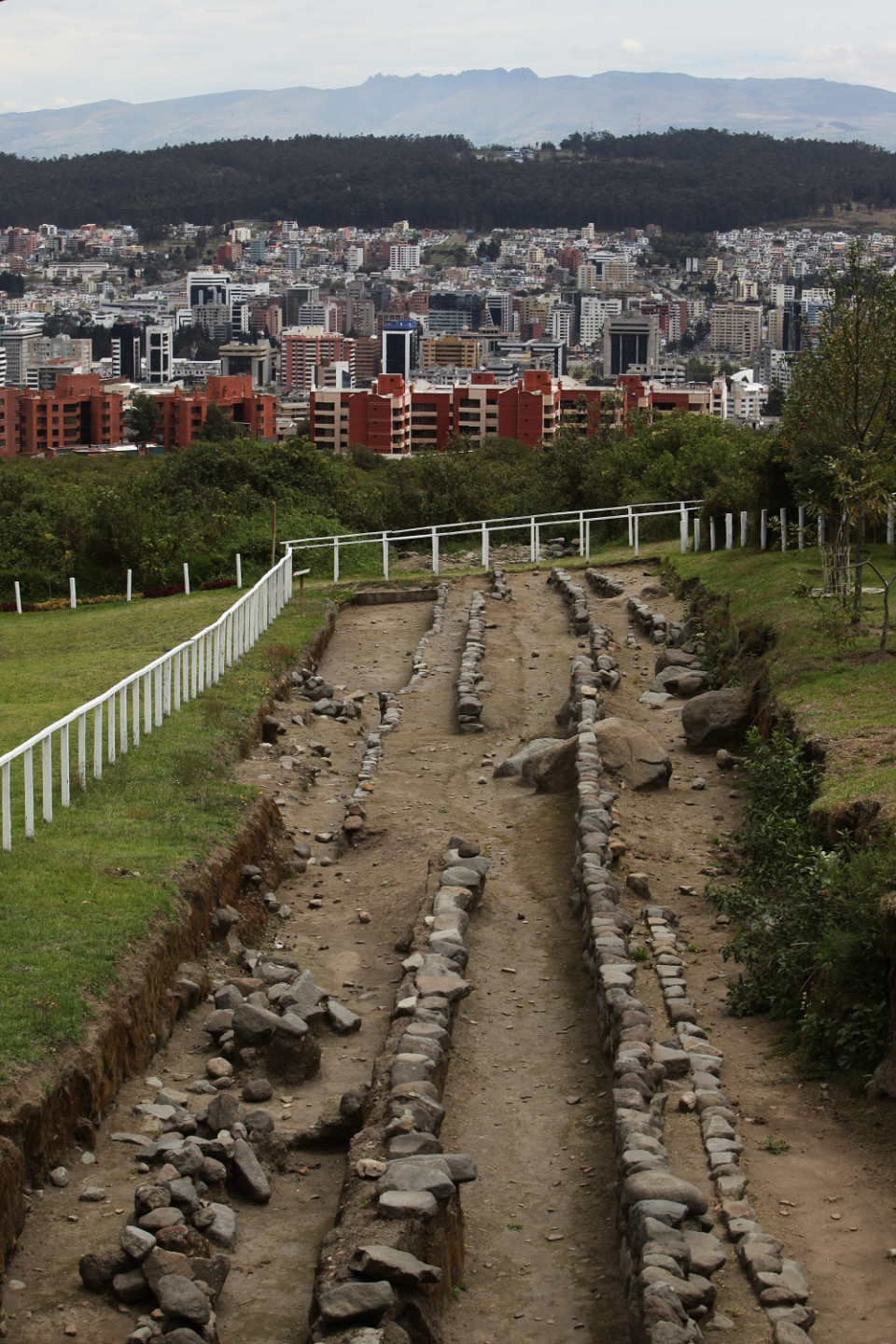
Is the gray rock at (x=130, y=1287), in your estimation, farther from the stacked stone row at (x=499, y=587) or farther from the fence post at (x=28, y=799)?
the stacked stone row at (x=499, y=587)

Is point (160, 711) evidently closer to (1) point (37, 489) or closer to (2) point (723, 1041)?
(2) point (723, 1041)

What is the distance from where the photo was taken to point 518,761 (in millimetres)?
19953

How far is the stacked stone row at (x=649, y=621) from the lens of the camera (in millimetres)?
27547

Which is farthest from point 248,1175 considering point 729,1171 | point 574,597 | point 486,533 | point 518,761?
point 486,533

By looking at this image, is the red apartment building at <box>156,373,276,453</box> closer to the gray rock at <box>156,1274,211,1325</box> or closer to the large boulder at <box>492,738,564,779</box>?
the large boulder at <box>492,738,564,779</box>

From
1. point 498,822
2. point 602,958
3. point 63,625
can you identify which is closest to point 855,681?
point 498,822

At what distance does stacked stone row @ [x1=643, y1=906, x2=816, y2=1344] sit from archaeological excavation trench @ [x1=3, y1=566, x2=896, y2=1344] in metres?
0.02

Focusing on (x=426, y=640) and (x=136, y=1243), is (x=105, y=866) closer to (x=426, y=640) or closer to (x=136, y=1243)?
(x=136, y=1243)

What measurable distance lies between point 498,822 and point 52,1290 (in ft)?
32.9

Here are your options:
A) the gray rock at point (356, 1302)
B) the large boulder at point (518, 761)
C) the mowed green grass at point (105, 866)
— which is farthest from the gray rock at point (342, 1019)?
the large boulder at point (518, 761)

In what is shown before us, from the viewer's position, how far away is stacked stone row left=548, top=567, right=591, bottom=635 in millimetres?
28500

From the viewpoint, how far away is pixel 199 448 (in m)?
44.1

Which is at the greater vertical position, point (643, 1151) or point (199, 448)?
point (199, 448)

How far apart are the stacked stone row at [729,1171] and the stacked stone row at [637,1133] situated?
0.79 ft
